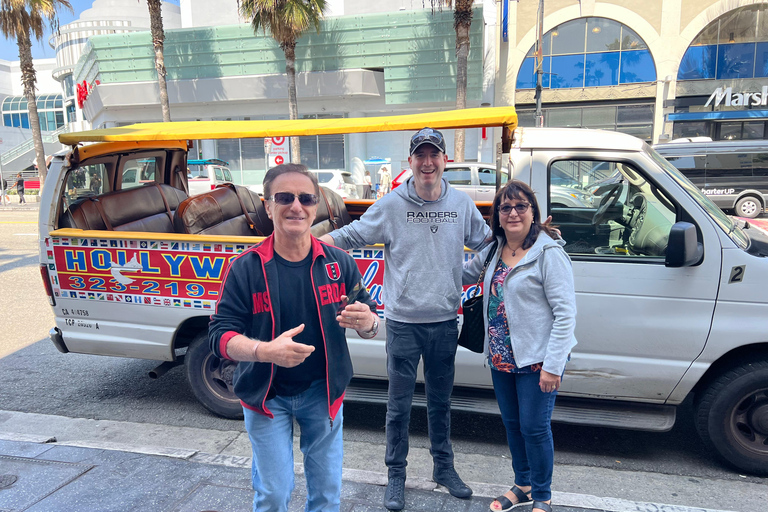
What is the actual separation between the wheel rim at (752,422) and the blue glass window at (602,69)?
2268cm

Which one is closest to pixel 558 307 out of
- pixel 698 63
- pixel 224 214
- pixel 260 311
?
pixel 260 311

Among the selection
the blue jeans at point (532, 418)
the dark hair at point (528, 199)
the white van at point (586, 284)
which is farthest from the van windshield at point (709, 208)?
the blue jeans at point (532, 418)

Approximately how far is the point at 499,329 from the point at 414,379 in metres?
0.56

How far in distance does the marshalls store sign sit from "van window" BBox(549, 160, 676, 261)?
23.0 m

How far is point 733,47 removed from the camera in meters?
22.2

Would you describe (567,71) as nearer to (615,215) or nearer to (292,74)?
(292,74)

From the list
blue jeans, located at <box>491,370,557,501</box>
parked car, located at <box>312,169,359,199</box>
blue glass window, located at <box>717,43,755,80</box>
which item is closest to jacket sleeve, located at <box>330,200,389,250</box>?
blue jeans, located at <box>491,370,557,501</box>

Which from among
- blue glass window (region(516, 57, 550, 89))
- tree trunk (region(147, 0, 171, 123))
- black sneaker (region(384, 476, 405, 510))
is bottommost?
black sneaker (region(384, 476, 405, 510))

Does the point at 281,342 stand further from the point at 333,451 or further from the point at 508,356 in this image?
the point at 508,356

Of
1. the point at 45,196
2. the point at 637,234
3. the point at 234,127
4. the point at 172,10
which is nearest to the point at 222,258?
the point at 234,127

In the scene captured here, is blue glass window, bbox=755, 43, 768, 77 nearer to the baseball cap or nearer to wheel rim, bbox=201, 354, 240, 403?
the baseball cap

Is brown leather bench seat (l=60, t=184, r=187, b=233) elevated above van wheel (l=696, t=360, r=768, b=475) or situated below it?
above

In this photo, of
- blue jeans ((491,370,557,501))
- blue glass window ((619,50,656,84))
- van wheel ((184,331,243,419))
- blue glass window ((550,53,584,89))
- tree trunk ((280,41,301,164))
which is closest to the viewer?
blue jeans ((491,370,557,501))

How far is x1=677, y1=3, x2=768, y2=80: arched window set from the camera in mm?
22031
